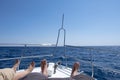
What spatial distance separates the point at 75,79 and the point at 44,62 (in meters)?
0.74

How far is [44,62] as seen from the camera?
331cm

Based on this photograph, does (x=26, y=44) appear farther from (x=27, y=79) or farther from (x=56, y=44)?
(x=27, y=79)

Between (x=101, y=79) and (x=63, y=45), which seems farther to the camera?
(x=101, y=79)

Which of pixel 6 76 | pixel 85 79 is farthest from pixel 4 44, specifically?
pixel 85 79

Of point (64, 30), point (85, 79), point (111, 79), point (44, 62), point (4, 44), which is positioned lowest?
point (111, 79)

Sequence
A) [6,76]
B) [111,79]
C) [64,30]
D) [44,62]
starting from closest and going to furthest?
[6,76], [44,62], [64,30], [111,79]

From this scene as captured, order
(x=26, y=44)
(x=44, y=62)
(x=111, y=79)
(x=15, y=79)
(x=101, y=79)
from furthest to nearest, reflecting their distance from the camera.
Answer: (x=111, y=79)
(x=101, y=79)
(x=26, y=44)
(x=44, y=62)
(x=15, y=79)

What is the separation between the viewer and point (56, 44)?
429 centimetres

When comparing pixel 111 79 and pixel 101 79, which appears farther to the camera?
pixel 111 79

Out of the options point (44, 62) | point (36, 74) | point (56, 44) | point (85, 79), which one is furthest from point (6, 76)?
point (56, 44)

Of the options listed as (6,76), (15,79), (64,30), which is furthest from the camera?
(64,30)

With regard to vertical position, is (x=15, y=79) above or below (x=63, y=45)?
below

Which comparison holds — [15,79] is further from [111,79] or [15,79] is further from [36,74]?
[111,79]

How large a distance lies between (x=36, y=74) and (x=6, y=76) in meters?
0.66
